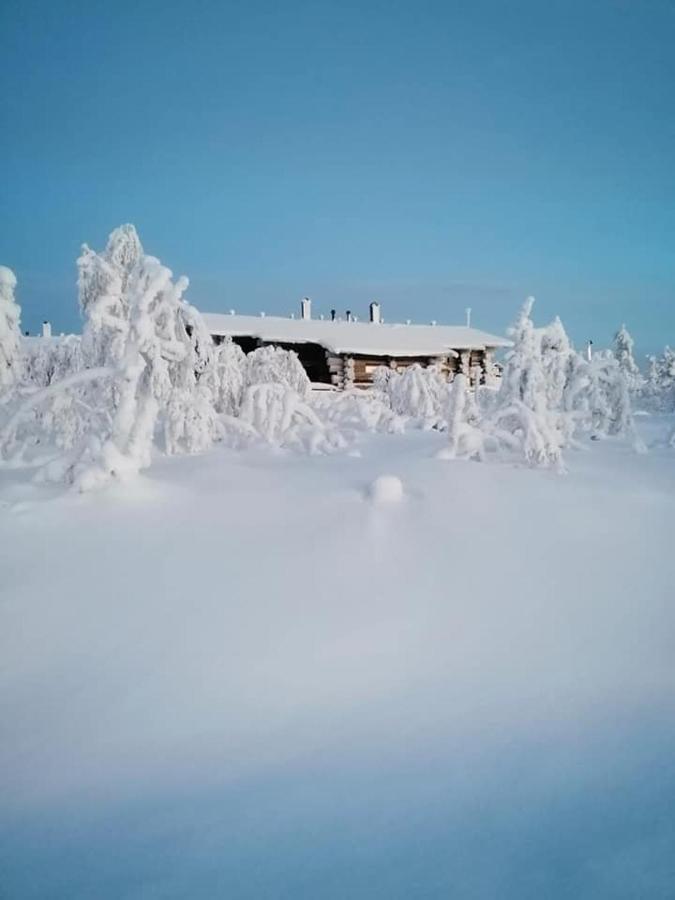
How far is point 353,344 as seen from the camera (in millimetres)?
31875

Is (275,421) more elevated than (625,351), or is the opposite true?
(625,351)

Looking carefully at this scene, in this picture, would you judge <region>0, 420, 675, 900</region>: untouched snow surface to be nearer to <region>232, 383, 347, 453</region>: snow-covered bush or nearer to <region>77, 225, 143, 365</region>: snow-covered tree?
<region>77, 225, 143, 365</region>: snow-covered tree

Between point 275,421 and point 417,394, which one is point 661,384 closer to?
point 417,394

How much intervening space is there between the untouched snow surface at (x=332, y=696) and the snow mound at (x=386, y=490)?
0.13 m

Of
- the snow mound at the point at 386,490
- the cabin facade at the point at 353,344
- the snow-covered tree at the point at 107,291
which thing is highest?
the cabin facade at the point at 353,344

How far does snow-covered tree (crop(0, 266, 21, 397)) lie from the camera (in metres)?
8.50

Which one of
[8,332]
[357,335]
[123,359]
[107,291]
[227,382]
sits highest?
[357,335]

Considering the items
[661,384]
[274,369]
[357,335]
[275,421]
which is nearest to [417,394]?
[274,369]

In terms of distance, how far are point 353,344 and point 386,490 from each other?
25.9m

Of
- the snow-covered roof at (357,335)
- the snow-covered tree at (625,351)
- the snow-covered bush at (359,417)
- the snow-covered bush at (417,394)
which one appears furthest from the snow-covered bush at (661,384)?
the snow-covered bush at (359,417)

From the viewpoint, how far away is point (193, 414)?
895cm

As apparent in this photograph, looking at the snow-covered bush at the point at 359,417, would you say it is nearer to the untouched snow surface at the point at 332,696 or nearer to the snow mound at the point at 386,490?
the snow mound at the point at 386,490

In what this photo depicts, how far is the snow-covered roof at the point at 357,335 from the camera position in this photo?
31.6 metres

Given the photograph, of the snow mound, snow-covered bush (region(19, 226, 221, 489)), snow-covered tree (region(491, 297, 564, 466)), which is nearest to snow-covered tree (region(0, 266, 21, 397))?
snow-covered bush (region(19, 226, 221, 489))
